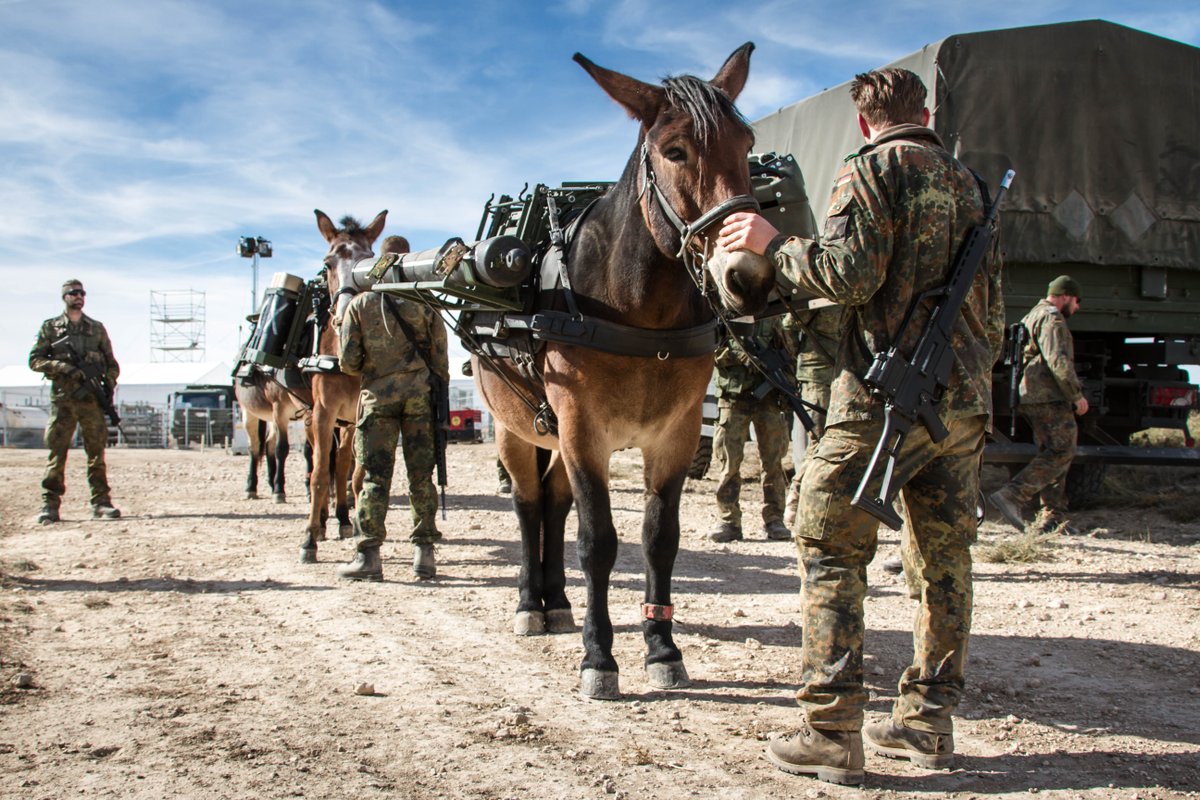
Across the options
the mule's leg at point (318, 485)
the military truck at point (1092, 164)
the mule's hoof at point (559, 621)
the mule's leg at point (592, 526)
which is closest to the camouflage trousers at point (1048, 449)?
the military truck at point (1092, 164)

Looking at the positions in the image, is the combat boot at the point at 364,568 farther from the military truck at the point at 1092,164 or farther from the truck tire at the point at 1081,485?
the truck tire at the point at 1081,485

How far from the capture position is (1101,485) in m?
10.3

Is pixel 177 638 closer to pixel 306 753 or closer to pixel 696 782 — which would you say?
pixel 306 753

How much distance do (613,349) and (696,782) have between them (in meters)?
1.84

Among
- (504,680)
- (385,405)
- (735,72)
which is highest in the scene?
(735,72)

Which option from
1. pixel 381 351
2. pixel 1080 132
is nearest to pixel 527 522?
pixel 381 351

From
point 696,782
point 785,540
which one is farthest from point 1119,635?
point 785,540

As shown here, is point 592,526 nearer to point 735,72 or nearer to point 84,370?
point 735,72

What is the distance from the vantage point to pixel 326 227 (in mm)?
8297

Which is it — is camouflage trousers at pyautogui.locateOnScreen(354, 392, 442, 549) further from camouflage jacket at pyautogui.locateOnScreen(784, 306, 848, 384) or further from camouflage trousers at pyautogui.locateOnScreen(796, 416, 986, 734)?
camouflage trousers at pyautogui.locateOnScreen(796, 416, 986, 734)

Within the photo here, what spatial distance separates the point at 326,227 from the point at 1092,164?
7.13 m

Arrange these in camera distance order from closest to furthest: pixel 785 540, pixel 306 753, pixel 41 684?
pixel 306 753
pixel 41 684
pixel 785 540

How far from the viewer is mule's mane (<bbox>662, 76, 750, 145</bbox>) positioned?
3650mm

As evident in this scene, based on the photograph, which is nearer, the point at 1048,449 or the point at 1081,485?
Result: the point at 1048,449
